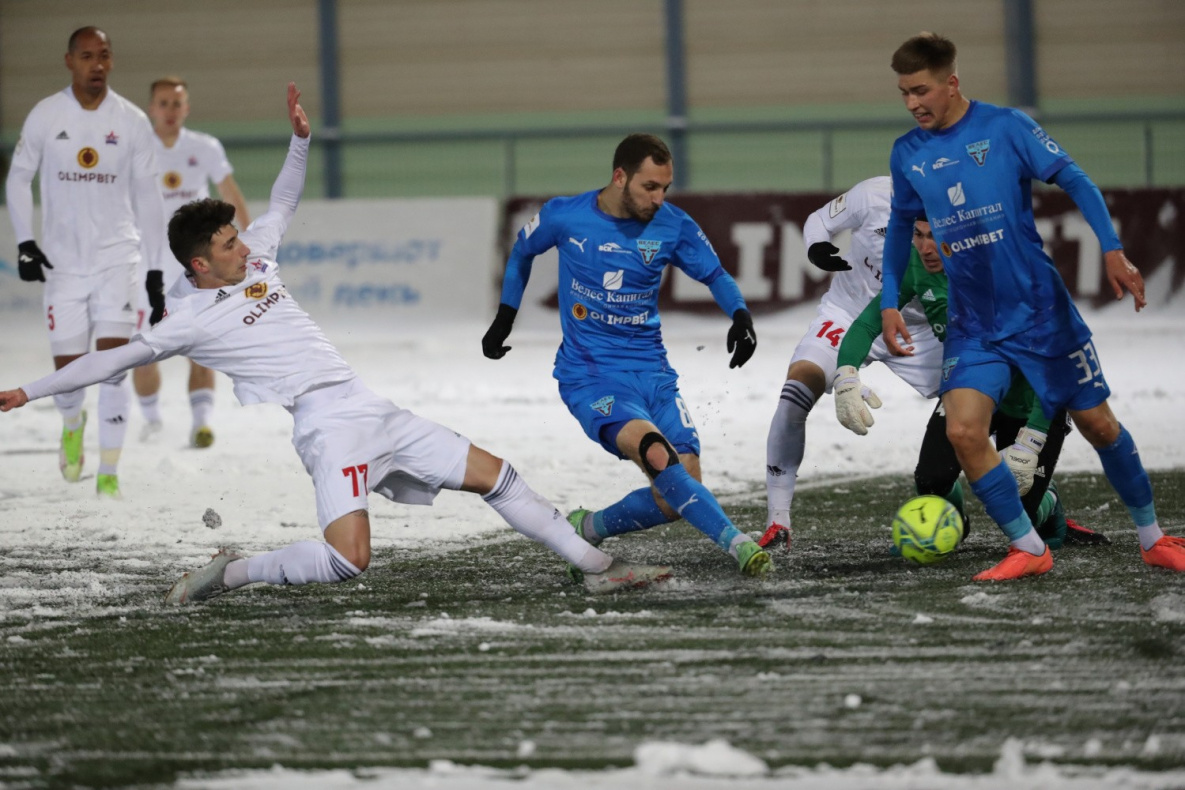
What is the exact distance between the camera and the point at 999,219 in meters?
5.27

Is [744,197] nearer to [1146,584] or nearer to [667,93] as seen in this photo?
[667,93]

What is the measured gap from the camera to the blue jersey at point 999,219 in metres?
5.26

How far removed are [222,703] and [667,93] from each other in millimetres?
17095

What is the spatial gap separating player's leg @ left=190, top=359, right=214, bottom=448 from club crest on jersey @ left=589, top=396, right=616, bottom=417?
449cm

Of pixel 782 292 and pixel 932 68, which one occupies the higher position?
pixel 932 68

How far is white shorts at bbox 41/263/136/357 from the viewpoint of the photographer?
8336 mm

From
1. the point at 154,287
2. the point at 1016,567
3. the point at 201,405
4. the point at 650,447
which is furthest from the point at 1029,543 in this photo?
the point at 201,405

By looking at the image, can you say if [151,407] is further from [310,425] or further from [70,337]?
[310,425]

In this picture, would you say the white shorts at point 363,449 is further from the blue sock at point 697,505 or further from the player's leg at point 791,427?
the player's leg at point 791,427

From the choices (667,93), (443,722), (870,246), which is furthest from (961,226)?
(667,93)

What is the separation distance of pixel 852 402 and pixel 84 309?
4716mm

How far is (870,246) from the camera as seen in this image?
670cm

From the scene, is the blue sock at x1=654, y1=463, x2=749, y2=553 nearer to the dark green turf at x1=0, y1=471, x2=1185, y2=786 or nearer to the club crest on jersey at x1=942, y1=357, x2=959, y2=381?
the dark green turf at x1=0, y1=471, x2=1185, y2=786

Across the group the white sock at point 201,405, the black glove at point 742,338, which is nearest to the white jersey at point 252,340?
A: the black glove at point 742,338
